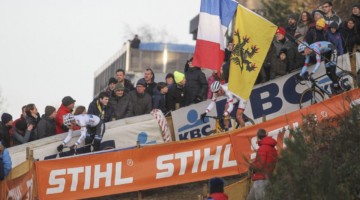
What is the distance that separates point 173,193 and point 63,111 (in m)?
3.25

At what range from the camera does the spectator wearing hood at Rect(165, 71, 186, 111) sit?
933 inches

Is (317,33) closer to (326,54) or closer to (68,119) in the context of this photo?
(326,54)

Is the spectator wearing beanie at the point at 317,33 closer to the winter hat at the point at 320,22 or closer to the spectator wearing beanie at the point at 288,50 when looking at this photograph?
the winter hat at the point at 320,22

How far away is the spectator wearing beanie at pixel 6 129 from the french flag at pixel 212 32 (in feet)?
14.5

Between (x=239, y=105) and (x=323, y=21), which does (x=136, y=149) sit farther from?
(x=323, y=21)

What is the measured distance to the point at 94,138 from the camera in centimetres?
2166

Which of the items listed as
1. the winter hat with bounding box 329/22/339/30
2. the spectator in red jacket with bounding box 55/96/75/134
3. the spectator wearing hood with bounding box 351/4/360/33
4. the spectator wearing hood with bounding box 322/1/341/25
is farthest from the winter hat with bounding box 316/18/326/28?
the spectator in red jacket with bounding box 55/96/75/134

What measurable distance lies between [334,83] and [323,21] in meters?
1.46

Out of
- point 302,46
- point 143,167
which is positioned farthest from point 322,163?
point 302,46

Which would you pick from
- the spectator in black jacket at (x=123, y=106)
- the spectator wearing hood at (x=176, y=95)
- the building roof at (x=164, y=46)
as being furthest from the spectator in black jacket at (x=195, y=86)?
the building roof at (x=164, y=46)

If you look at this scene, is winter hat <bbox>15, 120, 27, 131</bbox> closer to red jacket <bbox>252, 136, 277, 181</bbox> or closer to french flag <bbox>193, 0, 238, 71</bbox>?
french flag <bbox>193, 0, 238, 71</bbox>

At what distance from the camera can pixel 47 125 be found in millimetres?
22703

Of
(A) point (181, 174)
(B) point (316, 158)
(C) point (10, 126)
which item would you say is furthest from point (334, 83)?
(B) point (316, 158)

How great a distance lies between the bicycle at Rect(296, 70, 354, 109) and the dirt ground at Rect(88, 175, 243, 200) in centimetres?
272
